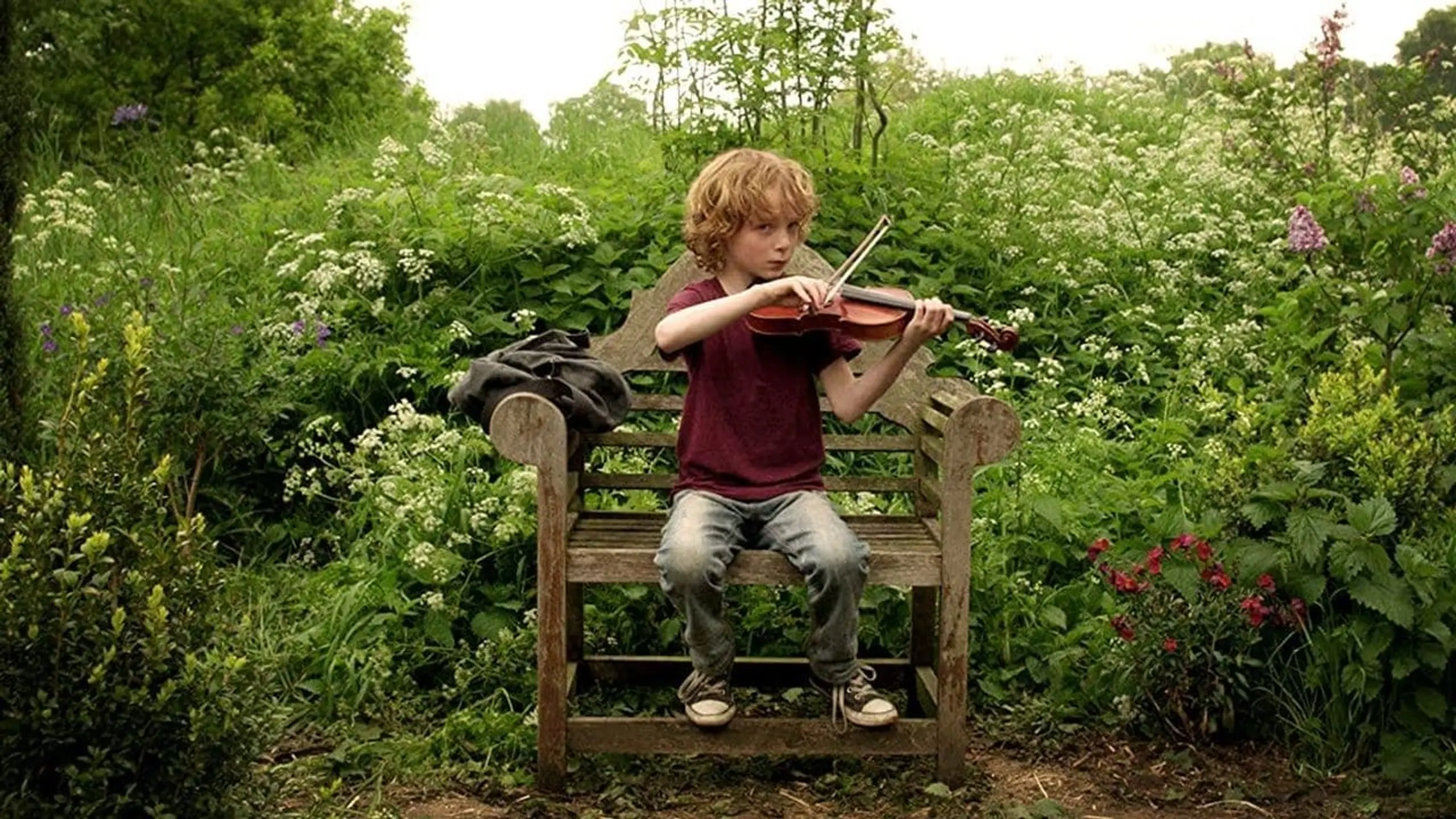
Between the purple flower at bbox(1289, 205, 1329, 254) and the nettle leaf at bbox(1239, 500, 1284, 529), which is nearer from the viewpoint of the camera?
the nettle leaf at bbox(1239, 500, 1284, 529)

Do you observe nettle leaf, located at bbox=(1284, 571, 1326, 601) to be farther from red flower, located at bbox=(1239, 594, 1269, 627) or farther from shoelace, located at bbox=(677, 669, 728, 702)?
shoelace, located at bbox=(677, 669, 728, 702)

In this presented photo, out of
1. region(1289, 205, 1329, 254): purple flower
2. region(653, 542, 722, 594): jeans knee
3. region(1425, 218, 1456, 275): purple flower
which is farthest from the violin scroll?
region(1425, 218, 1456, 275): purple flower

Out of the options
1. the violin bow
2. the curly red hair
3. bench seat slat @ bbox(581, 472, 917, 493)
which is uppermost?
the curly red hair

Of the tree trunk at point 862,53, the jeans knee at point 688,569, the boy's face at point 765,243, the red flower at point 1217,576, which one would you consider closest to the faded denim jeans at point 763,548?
the jeans knee at point 688,569

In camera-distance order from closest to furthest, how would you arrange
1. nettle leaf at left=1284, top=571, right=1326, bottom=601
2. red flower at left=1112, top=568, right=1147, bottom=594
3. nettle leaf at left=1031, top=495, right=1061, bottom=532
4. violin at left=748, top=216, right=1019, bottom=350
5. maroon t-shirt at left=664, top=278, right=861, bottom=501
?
violin at left=748, top=216, right=1019, bottom=350 < maroon t-shirt at left=664, top=278, right=861, bottom=501 < nettle leaf at left=1284, top=571, right=1326, bottom=601 < red flower at left=1112, top=568, right=1147, bottom=594 < nettle leaf at left=1031, top=495, right=1061, bottom=532

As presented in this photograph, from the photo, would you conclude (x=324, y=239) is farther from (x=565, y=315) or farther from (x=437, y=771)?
(x=437, y=771)

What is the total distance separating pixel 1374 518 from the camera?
392cm

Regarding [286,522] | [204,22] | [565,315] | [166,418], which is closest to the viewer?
[166,418]

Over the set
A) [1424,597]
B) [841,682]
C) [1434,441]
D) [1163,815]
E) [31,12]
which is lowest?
[1163,815]

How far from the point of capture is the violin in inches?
138

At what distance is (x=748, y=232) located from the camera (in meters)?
3.81

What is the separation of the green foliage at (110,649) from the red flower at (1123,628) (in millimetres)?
2281

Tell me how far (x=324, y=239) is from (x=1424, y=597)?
14.7 ft

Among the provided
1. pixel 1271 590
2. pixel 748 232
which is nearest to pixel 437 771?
pixel 748 232
